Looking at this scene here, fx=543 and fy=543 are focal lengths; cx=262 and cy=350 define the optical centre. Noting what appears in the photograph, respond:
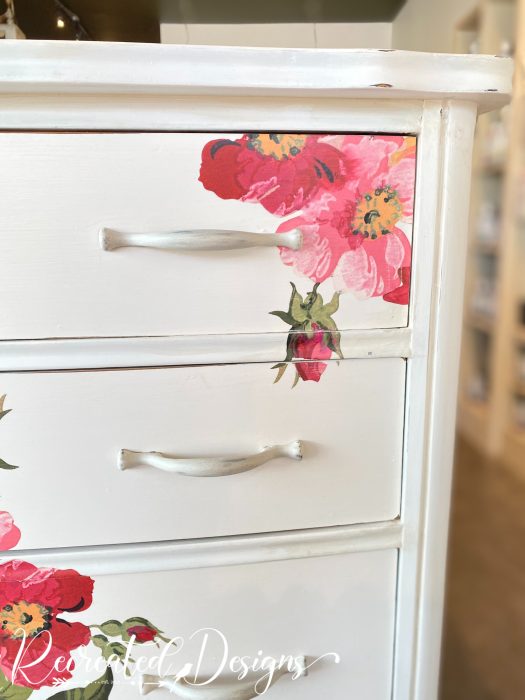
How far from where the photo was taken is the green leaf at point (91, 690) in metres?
0.52

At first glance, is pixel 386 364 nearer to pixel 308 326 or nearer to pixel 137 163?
pixel 308 326

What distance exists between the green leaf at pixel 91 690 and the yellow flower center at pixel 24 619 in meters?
0.07

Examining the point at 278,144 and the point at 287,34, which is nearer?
the point at 278,144

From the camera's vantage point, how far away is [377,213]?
48 centimetres

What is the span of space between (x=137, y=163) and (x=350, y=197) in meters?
0.18

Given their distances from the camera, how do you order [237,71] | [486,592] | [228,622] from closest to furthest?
[237,71]
[228,622]
[486,592]

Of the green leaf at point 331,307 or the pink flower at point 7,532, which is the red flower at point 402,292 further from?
the pink flower at point 7,532

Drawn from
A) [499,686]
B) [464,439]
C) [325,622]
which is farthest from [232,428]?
[464,439]

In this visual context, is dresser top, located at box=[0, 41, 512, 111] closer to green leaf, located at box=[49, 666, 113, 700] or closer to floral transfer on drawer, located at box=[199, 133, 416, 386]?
floral transfer on drawer, located at box=[199, 133, 416, 386]

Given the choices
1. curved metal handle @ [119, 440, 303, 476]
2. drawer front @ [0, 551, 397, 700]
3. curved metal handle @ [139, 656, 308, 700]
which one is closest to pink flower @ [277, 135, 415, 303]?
curved metal handle @ [119, 440, 303, 476]

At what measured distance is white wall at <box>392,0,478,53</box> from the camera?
2.25 ft

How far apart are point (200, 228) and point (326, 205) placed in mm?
111

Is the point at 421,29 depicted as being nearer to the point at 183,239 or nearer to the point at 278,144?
the point at 278,144

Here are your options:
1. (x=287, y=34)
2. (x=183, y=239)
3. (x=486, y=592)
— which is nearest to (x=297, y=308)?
(x=183, y=239)
